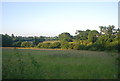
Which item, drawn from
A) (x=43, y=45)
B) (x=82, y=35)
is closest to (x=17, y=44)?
(x=43, y=45)

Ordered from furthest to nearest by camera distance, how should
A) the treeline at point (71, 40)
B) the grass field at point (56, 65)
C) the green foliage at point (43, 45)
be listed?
1. the green foliage at point (43, 45)
2. the treeline at point (71, 40)
3. the grass field at point (56, 65)

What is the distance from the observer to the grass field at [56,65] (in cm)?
361

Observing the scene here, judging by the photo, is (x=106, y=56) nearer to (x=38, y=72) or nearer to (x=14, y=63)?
(x=38, y=72)

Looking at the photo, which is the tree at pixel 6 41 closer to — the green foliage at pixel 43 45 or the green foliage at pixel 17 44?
the green foliage at pixel 17 44

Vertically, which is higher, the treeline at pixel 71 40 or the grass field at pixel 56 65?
the treeline at pixel 71 40

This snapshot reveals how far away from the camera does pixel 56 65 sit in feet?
13.1

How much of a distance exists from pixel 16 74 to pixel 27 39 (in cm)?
198

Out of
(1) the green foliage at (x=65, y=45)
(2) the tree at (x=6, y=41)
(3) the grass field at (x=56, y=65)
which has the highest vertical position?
(2) the tree at (x=6, y=41)

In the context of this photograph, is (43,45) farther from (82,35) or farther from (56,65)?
(82,35)

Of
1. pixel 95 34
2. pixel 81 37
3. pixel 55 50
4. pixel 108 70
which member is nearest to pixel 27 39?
pixel 55 50

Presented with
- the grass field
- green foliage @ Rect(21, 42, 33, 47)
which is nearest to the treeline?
green foliage @ Rect(21, 42, 33, 47)

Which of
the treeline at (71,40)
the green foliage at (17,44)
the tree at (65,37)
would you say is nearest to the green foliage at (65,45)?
the treeline at (71,40)

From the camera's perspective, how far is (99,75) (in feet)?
12.0

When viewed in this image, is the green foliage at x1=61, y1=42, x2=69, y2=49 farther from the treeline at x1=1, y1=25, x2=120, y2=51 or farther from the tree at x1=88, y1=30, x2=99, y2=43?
the tree at x1=88, y1=30, x2=99, y2=43
